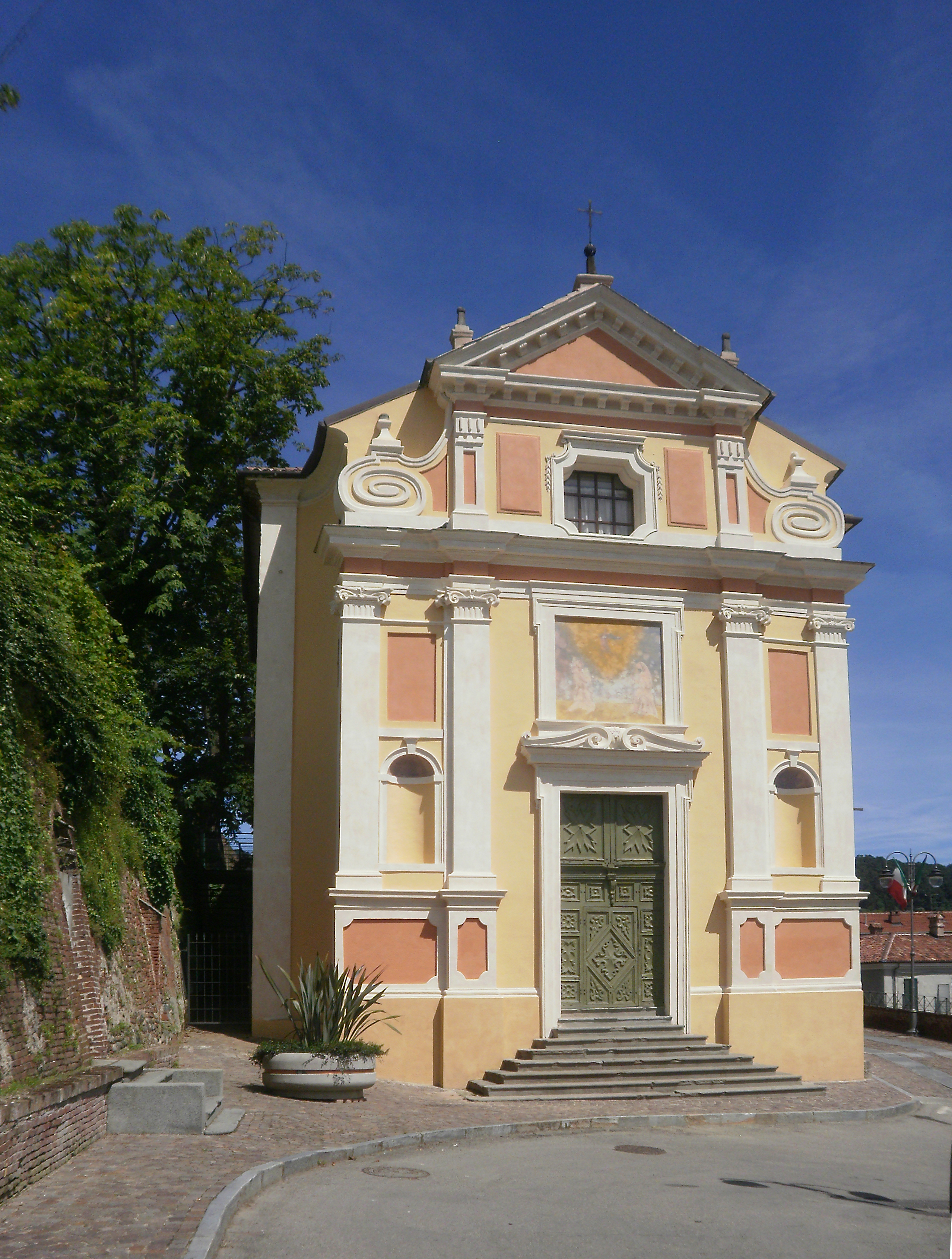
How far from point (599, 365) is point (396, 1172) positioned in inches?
485

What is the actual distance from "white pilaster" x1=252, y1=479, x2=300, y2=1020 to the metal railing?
1327cm

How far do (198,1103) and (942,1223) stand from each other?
20.4 feet

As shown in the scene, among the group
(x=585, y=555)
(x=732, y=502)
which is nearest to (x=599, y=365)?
(x=732, y=502)

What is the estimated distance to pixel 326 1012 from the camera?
14.3 meters

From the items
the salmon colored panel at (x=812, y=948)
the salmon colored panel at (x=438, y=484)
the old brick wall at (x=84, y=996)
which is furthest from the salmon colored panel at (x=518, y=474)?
the old brick wall at (x=84, y=996)

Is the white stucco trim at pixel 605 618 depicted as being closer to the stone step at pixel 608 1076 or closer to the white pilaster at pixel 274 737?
the white pilaster at pixel 274 737

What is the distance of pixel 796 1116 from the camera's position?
47.7ft

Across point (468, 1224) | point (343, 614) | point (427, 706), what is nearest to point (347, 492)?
point (343, 614)

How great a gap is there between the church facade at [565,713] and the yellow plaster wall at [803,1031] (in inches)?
1.5

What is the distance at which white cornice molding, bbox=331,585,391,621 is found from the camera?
17234mm

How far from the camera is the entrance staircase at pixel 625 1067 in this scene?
15375mm

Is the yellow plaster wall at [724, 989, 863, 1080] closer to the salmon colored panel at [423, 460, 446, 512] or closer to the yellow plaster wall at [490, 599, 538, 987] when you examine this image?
the yellow plaster wall at [490, 599, 538, 987]

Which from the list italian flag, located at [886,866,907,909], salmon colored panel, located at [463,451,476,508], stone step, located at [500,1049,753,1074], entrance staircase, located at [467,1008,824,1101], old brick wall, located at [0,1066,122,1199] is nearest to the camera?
old brick wall, located at [0,1066,122,1199]

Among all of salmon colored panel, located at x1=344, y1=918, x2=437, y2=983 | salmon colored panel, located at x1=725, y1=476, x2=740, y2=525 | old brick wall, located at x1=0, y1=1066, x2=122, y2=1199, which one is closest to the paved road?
old brick wall, located at x1=0, y1=1066, x2=122, y2=1199
